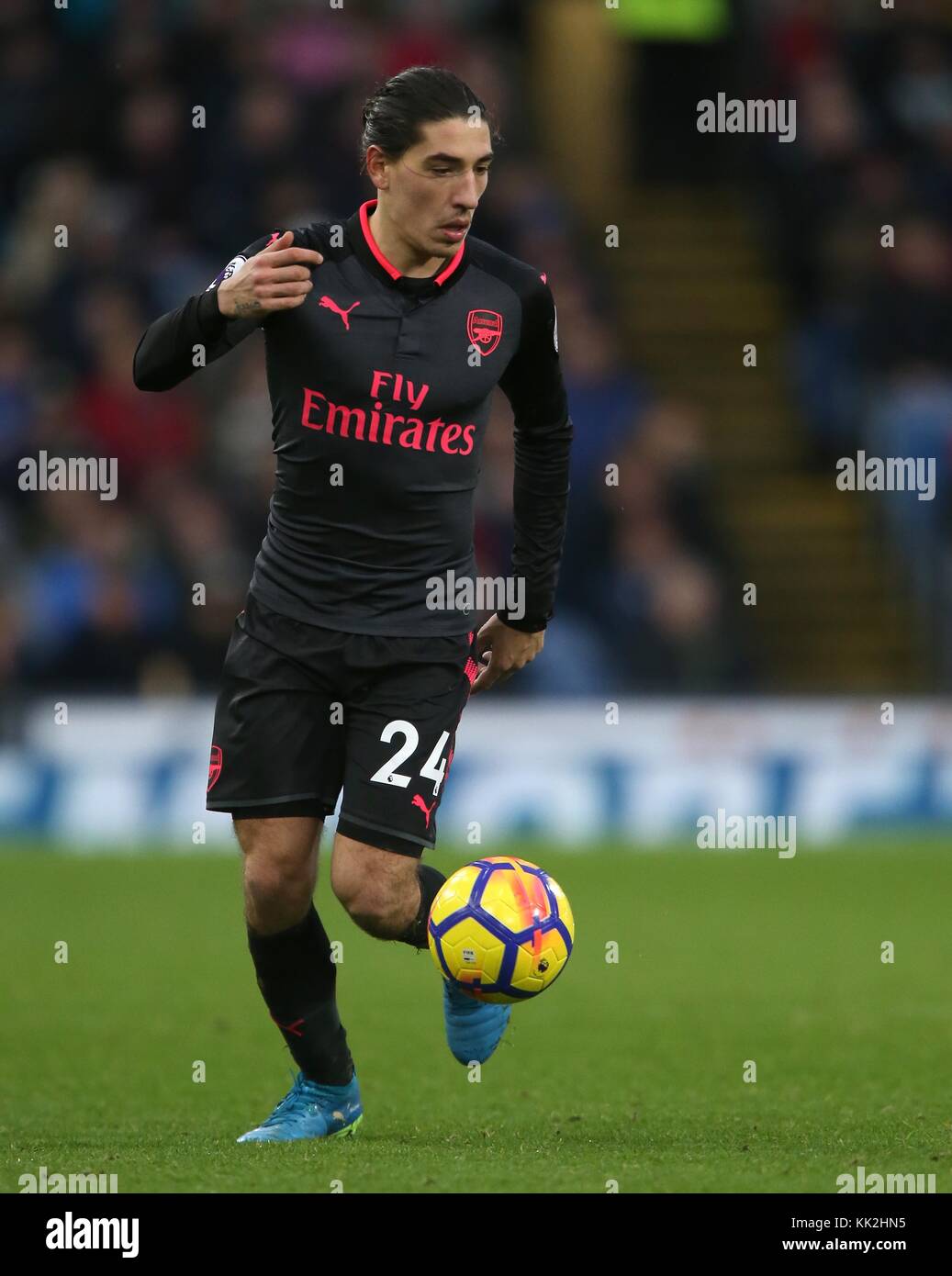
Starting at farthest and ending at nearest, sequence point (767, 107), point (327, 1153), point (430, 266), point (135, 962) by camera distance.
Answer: point (767, 107)
point (135, 962)
point (430, 266)
point (327, 1153)

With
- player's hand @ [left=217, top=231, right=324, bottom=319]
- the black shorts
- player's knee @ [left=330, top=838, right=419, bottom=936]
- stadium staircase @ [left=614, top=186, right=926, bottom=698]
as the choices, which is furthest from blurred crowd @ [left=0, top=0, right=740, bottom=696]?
player's hand @ [left=217, top=231, right=324, bottom=319]

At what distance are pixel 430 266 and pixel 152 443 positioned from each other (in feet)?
28.5

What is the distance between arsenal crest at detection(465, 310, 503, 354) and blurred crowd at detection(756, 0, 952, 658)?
30.8 feet

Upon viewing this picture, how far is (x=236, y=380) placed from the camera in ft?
46.7

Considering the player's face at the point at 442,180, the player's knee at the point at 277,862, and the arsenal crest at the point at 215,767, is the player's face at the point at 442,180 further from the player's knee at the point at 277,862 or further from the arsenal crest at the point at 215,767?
the player's knee at the point at 277,862

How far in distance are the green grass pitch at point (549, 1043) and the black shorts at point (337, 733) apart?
790 millimetres

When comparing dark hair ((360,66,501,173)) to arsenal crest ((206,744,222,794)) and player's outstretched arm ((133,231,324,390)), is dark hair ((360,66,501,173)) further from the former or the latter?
arsenal crest ((206,744,222,794))

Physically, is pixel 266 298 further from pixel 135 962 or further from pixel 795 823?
pixel 795 823

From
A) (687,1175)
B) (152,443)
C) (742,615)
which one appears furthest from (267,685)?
(742,615)

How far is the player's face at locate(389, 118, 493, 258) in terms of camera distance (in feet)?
17.4

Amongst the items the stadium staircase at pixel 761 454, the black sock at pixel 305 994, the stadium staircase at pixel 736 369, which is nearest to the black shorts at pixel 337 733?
the black sock at pixel 305 994

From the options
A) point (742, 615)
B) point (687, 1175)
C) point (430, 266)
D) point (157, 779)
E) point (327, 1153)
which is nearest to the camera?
point (687, 1175)

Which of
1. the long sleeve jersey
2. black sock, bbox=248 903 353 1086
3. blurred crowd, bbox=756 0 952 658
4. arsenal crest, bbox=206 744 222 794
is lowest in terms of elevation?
black sock, bbox=248 903 353 1086

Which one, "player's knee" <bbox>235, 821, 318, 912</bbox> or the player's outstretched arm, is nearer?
the player's outstretched arm
